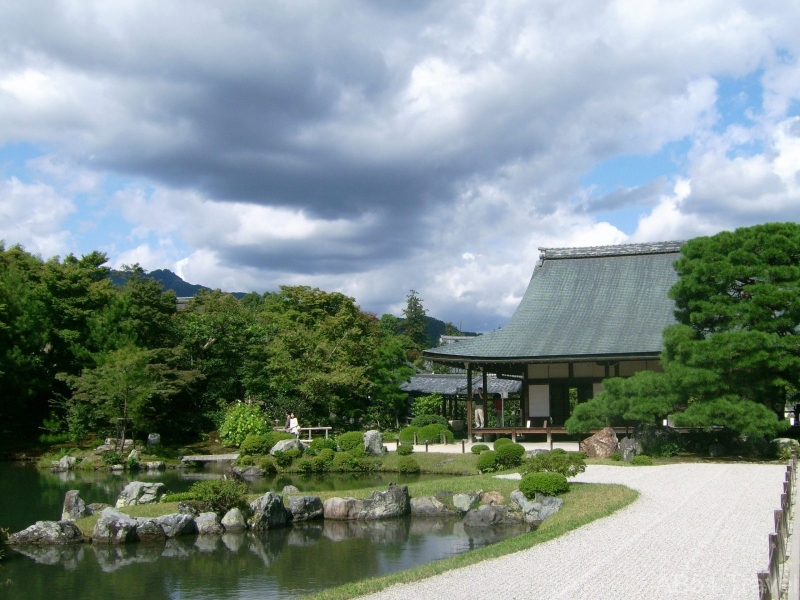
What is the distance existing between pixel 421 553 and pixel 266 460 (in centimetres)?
1138

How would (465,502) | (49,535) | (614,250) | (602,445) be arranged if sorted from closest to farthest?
(49,535) < (465,502) < (602,445) < (614,250)

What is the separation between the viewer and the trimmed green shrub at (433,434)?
23.8m

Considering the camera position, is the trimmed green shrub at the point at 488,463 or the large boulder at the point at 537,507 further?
the trimmed green shrub at the point at 488,463

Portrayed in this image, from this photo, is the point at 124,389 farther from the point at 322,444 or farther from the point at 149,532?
the point at 149,532

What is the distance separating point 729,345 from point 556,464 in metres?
5.80

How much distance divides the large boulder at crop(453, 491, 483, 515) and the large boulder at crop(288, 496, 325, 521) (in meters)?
2.48

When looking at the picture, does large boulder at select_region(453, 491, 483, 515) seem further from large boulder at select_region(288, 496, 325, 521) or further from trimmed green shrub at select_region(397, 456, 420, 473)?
trimmed green shrub at select_region(397, 456, 420, 473)

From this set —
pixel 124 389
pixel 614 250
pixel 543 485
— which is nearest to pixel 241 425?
pixel 124 389

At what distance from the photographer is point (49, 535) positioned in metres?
11.4

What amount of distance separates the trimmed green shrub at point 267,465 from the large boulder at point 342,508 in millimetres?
7440

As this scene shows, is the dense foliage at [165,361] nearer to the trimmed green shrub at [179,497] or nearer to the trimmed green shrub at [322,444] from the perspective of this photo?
the trimmed green shrub at [322,444]

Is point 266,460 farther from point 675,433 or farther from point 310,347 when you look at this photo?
point 675,433

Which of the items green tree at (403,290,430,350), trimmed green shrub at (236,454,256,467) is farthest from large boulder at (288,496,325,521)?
green tree at (403,290,430,350)

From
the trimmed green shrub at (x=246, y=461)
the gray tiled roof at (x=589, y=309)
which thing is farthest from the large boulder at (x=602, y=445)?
the trimmed green shrub at (x=246, y=461)
